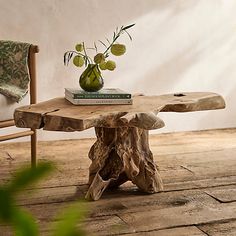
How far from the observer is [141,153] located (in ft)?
7.30

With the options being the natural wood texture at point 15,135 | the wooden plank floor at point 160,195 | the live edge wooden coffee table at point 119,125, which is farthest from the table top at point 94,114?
the natural wood texture at point 15,135

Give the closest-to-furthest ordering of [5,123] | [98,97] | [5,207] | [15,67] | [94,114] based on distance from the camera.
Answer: [5,207]
[94,114]
[98,97]
[5,123]
[15,67]

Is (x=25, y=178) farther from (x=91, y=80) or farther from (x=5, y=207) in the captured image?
(x=91, y=80)

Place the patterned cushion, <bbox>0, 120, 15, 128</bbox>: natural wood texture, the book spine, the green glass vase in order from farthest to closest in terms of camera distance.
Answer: the patterned cushion
<bbox>0, 120, 15, 128</bbox>: natural wood texture
the green glass vase
the book spine

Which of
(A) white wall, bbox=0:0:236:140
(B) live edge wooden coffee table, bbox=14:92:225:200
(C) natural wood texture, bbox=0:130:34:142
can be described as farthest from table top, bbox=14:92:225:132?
(A) white wall, bbox=0:0:236:140

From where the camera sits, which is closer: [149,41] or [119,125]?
[119,125]

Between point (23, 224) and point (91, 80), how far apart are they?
2108mm

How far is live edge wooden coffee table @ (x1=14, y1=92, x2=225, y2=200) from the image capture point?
1.90 meters

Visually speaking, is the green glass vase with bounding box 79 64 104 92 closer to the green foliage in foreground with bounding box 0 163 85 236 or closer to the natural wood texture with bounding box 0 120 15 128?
the natural wood texture with bounding box 0 120 15 128

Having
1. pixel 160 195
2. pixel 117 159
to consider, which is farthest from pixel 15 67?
pixel 160 195

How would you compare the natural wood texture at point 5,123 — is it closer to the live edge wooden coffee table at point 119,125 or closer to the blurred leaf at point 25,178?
the live edge wooden coffee table at point 119,125

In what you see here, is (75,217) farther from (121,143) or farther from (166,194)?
(166,194)

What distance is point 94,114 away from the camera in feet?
6.24

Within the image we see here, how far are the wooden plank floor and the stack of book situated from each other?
272 millimetres
